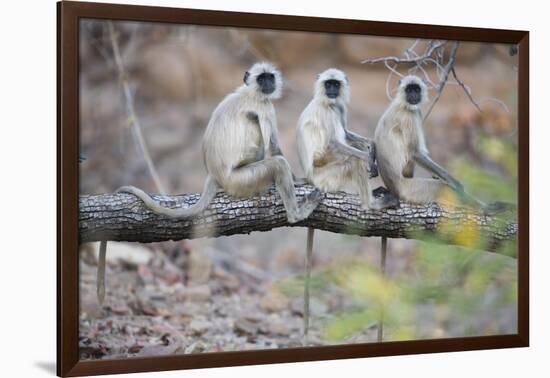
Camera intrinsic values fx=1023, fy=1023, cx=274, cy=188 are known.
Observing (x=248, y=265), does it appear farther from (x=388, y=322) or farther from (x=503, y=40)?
(x=503, y=40)

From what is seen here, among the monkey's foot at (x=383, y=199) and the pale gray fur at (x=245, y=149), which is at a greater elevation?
the pale gray fur at (x=245, y=149)

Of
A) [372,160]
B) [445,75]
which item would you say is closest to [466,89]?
[445,75]

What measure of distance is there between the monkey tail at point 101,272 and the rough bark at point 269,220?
2.2 inches

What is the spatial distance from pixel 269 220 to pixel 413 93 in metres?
1.38

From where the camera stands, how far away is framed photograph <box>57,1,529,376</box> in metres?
6.19

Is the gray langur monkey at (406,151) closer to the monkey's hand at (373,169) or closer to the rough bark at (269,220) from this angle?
the monkey's hand at (373,169)

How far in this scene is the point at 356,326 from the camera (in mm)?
6902

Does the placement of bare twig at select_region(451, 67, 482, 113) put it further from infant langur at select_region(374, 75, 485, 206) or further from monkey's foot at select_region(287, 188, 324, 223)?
monkey's foot at select_region(287, 188, 324, 223)

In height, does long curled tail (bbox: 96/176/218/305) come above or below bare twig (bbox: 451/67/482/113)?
below

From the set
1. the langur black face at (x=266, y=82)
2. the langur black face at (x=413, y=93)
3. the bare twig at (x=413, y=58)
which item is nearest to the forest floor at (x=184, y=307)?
the langur black face at (x=266, y=82)

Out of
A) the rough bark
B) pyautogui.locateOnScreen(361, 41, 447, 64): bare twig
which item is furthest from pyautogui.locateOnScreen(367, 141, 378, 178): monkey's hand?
pyautogui.locateOnScreen(361, 41, 447, 64): bare twig

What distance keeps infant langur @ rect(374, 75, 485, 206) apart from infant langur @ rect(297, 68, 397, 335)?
0.18m

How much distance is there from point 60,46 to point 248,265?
1805 millimetres

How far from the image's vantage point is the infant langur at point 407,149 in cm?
692
